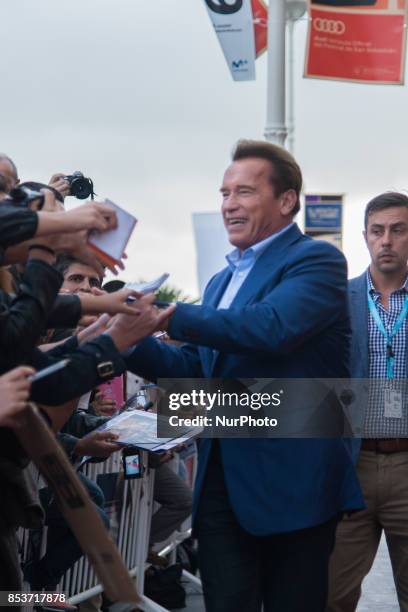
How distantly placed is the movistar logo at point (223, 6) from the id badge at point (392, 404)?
22.2ft

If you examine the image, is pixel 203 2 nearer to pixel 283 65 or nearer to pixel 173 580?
pixel 283 65

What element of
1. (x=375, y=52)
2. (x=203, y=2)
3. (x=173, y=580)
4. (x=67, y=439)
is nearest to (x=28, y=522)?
(x=67, y=439)

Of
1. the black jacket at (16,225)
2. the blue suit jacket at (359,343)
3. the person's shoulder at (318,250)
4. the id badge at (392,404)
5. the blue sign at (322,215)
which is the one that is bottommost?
the id badge at (392,404)

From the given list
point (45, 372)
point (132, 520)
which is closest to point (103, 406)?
point (132, 520)

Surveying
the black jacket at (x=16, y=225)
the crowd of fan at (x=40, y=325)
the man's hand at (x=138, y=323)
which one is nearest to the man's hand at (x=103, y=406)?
the crowd of fan at (x=40, y=325)

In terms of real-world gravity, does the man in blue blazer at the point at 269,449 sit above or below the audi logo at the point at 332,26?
below

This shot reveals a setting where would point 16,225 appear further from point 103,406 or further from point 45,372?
point 103,406

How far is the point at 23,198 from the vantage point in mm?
3578

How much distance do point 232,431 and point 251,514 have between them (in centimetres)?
29

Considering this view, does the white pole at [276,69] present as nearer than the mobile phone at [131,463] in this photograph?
No

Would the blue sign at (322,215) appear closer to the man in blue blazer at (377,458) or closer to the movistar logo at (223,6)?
the movistar logo at (223,6)

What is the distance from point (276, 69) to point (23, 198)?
862 centimetres

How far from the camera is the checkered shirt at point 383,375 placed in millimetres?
5492

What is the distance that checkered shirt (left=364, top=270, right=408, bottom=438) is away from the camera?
5492 millimetres
